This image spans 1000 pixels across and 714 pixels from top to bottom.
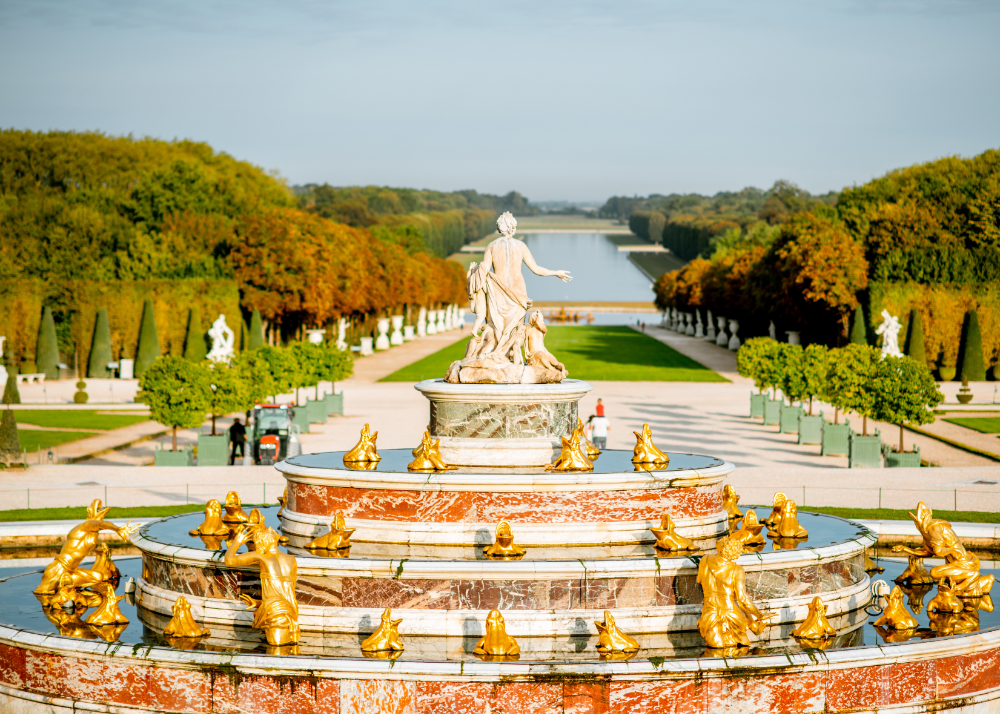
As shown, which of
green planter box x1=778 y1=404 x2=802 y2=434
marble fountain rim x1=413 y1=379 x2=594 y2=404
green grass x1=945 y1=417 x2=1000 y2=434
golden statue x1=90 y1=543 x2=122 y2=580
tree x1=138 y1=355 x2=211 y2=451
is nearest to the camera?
golden statue x1=90 y1=543 x2=122 y2=580

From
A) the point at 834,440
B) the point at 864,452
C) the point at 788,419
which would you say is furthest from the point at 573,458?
the point at 788,419

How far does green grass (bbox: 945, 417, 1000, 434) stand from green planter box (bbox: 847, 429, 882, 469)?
32.0 ft

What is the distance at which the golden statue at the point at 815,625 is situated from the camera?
13.0 metres

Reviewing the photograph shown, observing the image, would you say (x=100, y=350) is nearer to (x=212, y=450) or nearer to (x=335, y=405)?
(x=335, y=405)

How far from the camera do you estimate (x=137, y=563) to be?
17250 mm

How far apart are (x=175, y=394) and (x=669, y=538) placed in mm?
19730

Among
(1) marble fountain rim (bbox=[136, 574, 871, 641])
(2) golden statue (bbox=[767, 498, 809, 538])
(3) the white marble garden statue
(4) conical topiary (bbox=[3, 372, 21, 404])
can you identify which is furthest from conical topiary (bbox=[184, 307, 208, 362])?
(2) golden statue (bbox=[767, 498, 809, 538])

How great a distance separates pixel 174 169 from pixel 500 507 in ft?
225

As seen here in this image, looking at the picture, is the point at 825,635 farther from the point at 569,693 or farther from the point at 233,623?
the point at 233,623

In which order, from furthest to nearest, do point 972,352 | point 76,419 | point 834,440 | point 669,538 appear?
point 972,352 → point 76,419 → point 834,440 → point 669,538

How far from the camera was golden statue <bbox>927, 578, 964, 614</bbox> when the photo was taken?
14.2m

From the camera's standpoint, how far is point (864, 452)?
30.6m

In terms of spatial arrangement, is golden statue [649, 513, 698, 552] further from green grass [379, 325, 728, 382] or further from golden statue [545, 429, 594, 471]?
green grass [379, 325, 728, 382]

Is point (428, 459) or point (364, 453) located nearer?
point (428, 459)
